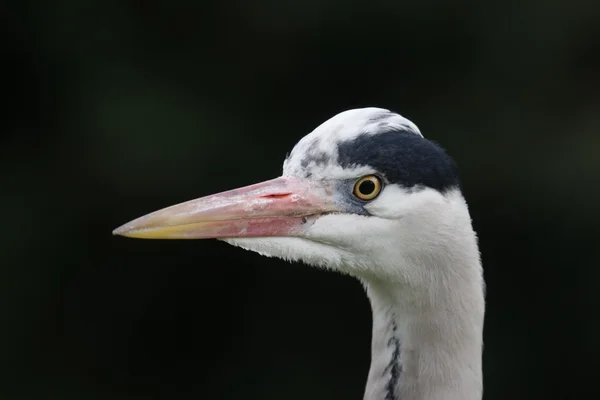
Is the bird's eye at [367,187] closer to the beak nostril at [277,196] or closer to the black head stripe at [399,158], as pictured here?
the black head stripe at [399,158]

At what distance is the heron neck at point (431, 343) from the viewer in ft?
6.48

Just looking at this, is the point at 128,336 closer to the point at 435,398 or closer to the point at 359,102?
the point at 359,102

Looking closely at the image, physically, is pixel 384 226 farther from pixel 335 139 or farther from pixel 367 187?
pixel 335 139

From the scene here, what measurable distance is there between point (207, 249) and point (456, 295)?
2060 millimetres

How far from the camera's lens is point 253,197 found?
1914mm

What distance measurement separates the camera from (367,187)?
6.30 ft

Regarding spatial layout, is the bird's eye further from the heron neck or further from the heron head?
the heron neck

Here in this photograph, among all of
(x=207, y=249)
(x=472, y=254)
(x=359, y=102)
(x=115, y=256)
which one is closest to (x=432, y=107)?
(x=359, y=102)

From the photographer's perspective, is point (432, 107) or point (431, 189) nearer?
point (431, 189)

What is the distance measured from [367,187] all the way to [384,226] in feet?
0.29

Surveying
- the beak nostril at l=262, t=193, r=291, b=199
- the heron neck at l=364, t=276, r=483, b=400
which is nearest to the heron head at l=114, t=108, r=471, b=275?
the beak nostril at l=262, t=193, r=291, b=199

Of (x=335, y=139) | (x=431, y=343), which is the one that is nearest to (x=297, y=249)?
(x=335, y=139)

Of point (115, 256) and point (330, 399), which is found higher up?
point (115, 256)

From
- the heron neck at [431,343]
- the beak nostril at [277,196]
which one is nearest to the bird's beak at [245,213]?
the beak nostril at [277,196]
